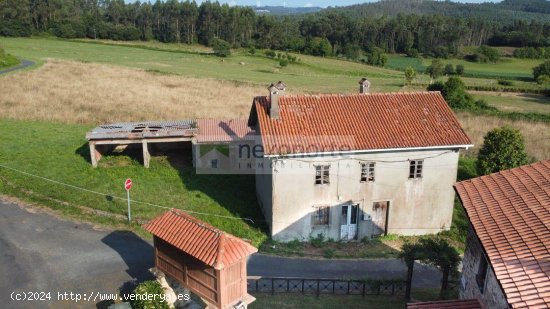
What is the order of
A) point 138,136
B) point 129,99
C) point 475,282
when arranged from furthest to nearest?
1. point 129,99
2. point 138,136
3. point 475,282

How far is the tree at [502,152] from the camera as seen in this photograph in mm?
27812

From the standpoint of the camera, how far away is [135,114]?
42.8 meters

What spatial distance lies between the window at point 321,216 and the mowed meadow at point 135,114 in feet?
8.35

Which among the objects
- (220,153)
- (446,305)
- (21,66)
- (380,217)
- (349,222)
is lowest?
(349,222)

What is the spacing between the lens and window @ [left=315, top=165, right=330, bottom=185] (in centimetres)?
2267

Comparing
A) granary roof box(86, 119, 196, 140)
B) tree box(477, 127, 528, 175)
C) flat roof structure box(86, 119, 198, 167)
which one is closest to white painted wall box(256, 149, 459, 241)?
tree box(477, 127, 528, 175)

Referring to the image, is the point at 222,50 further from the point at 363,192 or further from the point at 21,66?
the point at 363,192

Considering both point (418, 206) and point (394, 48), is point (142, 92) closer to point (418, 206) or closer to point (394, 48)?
point (418, 206)

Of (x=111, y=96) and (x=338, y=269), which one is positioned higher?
(x=111, y=96)

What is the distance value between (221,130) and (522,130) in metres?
26.9

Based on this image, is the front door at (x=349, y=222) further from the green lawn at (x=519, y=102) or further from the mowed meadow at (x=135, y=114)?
the green lawn at (x=519, y=102)

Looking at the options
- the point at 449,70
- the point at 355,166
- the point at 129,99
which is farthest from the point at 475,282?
the point at 449,70

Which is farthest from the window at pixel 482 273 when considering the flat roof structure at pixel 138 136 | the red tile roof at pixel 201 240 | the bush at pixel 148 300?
the flat roof structure at pixel 138 136

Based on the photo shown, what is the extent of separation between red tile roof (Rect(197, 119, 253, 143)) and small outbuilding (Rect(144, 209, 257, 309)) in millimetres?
11836
